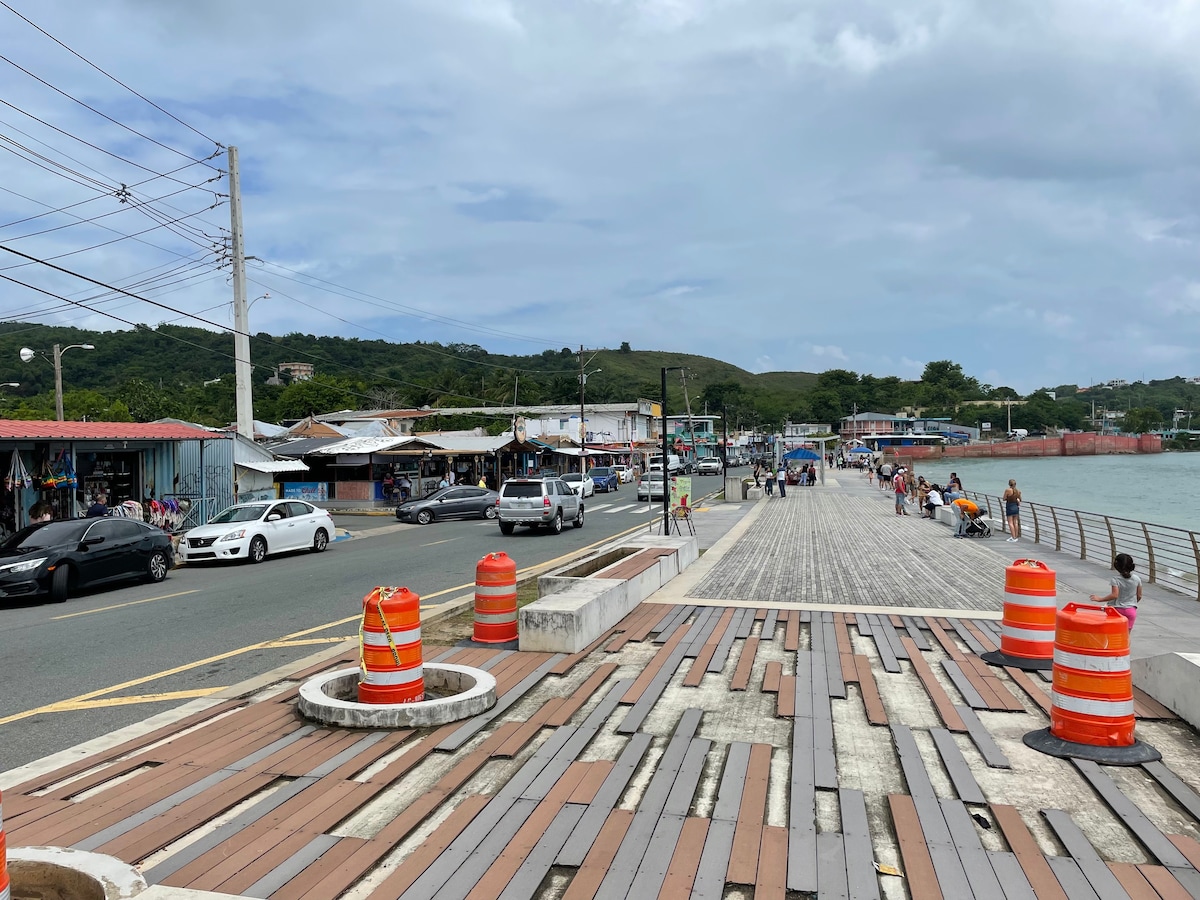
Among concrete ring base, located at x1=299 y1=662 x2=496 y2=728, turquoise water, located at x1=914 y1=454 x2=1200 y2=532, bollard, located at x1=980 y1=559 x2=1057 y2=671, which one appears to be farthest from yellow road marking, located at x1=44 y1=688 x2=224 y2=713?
turquoise water, located at x1=914 y1=454 x2=1200 y2=532

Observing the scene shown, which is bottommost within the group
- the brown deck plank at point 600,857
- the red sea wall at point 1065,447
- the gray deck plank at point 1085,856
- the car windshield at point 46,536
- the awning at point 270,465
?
the red sea wall at point 1065,447

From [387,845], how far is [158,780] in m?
1.91

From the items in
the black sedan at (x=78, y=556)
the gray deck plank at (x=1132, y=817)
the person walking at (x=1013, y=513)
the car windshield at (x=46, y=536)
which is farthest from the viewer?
the person walking at (x=1013, y=513)

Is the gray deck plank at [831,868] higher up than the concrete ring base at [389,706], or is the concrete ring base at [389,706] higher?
the concrete ring base at [389,706]

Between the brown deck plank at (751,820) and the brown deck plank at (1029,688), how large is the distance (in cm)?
258

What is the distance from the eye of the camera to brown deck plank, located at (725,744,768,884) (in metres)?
3.97

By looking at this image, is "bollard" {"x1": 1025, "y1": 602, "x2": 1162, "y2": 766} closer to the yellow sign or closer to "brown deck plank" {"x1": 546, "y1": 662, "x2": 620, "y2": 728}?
"brown deck plank" {"x1": 546, "y1": 662, "x2": 620, "y2": 728}

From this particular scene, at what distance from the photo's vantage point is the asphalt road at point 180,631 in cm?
723

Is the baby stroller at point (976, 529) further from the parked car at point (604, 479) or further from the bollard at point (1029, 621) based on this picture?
the parked car at point (604, 479)

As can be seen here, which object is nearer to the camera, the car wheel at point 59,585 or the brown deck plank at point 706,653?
the brown deck plank at point 706,653

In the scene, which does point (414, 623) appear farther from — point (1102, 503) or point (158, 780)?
point (1102, 503)

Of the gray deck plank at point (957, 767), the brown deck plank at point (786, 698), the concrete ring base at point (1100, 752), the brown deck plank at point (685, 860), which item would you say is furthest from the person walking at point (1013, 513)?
the brown deck plank at point (685, 860)

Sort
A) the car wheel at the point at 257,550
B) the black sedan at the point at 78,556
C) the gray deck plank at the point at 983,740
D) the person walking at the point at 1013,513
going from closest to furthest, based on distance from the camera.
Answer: the gray deck plank at the point at 983,740, the black sedan at the point at 78,556, the car wheel at the point at 257,550, the person walking at the point at 1013,513

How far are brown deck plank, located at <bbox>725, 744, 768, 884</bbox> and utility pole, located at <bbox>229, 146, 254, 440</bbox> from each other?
74.4 feet
